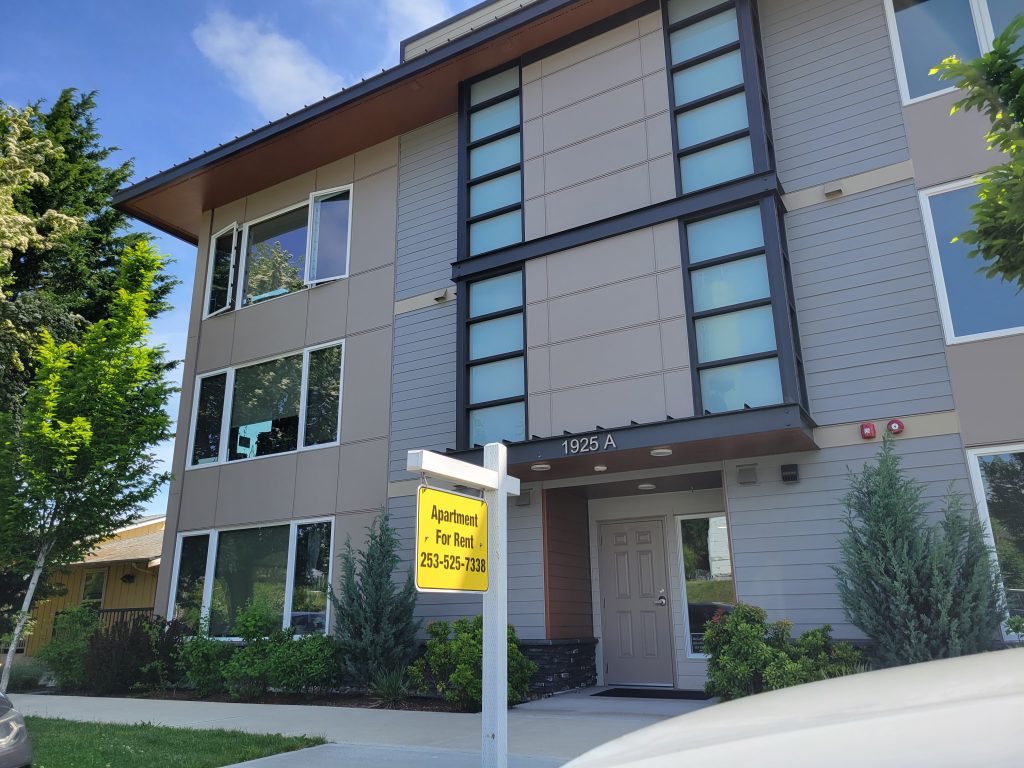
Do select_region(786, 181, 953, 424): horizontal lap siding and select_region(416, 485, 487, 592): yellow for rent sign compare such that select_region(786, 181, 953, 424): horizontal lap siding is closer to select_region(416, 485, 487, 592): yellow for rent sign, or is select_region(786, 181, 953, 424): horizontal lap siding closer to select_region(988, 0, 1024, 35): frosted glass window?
select_region(988, 0, 1024, 35): frosted glass window

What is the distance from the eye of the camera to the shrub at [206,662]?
35.5 feet

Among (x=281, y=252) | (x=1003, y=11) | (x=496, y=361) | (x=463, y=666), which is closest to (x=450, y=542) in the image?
(x=463, y=666)

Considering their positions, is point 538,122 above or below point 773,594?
above

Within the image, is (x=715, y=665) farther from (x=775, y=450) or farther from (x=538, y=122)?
(x=538, y=122)

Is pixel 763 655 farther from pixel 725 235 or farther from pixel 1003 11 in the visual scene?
pixel 1003 11

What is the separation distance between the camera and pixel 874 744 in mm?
1130

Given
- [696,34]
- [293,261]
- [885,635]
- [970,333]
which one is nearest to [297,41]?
[293,261]

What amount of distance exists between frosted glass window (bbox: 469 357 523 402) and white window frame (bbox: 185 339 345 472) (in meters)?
2.95

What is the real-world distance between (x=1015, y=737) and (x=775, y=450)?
25.3 feet

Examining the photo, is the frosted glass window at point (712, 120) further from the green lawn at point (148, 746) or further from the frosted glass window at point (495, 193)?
the green lawn at point (148, 746)

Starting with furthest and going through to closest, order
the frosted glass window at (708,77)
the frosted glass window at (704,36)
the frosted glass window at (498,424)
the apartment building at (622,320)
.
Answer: the frosted glass window at (498,424) < the frosted glass window at (704,36) < the frosted glass window at (708,77) < the apartment building at (622,320)

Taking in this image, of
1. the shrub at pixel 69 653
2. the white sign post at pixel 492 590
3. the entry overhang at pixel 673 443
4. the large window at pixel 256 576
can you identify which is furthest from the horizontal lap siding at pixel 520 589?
the shrub at pixel 69 653

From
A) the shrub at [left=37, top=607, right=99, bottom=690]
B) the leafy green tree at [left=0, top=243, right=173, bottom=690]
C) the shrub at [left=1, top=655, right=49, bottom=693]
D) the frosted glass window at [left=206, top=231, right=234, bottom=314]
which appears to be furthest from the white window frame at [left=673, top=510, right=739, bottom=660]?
the shrub at [left=1, top=655, right=49, bottom=693]

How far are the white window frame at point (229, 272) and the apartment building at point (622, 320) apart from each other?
0.64 meters
